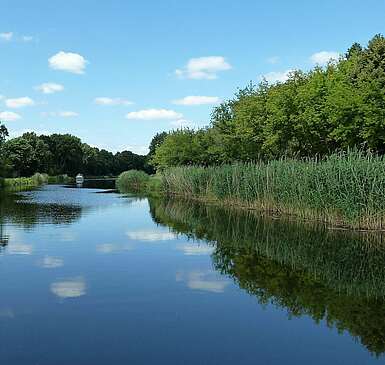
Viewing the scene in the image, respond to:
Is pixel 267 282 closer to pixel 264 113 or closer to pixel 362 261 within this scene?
pixel 362 261

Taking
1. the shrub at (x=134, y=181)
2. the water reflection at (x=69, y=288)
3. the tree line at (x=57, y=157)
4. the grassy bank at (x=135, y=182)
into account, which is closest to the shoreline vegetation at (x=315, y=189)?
the water reflection at (x=69, y=288)

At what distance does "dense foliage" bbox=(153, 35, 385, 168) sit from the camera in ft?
70.1

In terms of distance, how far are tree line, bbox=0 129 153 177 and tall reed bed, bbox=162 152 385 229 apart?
52172 millimetres

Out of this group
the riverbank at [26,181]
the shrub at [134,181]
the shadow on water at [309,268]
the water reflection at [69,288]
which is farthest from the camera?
the riverbank at [26,181]

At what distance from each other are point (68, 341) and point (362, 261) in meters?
8.48

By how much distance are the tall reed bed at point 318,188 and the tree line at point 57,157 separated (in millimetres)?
52172

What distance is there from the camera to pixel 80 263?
12516 millimetres

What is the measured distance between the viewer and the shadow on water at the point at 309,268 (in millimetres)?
8375

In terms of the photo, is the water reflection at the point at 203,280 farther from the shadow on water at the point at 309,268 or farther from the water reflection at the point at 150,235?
the water reflection at the point at 150,235

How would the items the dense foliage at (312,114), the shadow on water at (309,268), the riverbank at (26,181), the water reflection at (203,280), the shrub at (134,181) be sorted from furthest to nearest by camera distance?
the riverbank at (26,181)
the shrub at (134,181)
the dense foliage at (312,114)
the water reflection at (203,280)
the shadow on water at (309,268)

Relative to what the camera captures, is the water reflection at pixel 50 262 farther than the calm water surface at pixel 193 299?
Yes

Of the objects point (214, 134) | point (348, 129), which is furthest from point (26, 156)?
point (348, 129)

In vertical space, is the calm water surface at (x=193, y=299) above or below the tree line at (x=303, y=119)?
below

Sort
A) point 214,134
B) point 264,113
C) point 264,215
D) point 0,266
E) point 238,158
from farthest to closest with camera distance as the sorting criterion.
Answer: point 214,134
point 238,158
point 264,113
point 264,215
point 0,266
